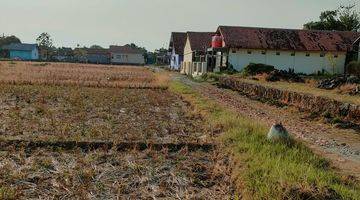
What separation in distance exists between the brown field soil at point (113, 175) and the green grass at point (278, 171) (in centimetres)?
35

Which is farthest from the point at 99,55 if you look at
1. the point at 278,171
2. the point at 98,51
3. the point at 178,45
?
the point at 278,171

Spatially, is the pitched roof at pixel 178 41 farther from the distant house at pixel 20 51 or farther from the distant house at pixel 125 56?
the distant house at pixel 20 51

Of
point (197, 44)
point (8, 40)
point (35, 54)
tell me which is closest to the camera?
point (197, 44)

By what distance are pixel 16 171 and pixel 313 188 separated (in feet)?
14.0

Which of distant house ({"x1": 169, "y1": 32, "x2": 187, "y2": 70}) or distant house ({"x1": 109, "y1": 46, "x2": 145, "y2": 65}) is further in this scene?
distant house ({"x1": 109, "y1": 46, "x2": 145, "y2": 65})

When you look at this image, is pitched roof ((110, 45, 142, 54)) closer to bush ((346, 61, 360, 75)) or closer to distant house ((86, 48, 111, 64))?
distant house ((86, 48, 111, 64))

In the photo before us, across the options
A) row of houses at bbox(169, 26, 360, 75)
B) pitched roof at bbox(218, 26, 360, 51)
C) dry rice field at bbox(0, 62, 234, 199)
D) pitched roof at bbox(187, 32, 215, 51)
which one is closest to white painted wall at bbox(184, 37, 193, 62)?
pitched roof at bbox(187, 32, 215, 51)

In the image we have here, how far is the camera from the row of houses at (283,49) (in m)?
41.0

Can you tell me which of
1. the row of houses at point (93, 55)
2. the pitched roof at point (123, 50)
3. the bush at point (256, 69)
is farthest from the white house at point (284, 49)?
the pitched roof at point (123, 50)

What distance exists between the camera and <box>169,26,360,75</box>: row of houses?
41.0 m

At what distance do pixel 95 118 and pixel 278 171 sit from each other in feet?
23.6

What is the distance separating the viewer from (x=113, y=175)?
731 cm

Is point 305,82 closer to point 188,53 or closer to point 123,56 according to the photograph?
point 188,53

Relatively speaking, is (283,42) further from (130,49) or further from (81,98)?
(130,49)
